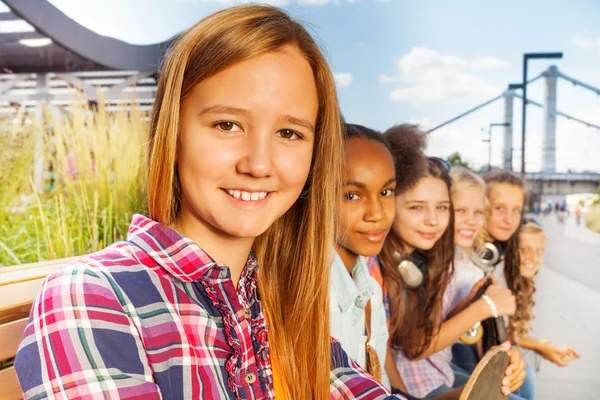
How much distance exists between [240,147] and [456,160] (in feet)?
5.58

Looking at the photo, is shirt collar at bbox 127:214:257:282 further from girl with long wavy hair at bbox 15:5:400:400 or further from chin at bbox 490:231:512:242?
chin at bbox 490:231:512:242

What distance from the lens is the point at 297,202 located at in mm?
1352

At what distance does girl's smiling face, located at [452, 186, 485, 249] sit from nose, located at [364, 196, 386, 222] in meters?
0.58

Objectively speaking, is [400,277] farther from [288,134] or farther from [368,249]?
[288,134]

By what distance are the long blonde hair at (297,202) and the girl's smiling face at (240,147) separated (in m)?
0.03

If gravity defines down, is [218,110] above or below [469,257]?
above

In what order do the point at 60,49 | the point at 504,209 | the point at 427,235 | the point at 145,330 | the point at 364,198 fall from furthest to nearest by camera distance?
the point at 504,209 → the point at 427,235 → the point at 60,49 → the point at 364,198 → the point at 145,330

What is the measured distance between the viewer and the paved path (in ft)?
9.03

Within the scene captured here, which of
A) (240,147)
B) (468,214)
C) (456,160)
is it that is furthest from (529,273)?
(240,147)

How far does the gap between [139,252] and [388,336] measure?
137 cm

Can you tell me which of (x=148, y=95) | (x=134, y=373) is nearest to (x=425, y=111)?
(x=148, y=95)

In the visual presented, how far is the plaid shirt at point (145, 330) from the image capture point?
0.81 metres

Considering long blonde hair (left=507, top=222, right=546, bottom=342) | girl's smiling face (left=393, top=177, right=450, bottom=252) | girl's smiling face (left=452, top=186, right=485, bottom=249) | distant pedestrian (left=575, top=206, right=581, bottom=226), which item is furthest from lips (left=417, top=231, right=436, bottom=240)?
distant pedestrian (left=575, top=206, right=581, bottom=226)

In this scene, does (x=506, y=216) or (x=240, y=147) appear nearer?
(x=240, y=147)
